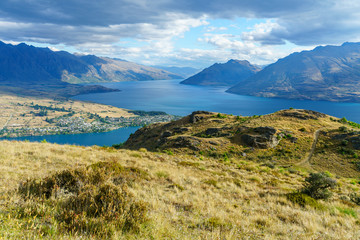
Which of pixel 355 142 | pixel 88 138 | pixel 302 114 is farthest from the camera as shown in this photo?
pixel 88 138

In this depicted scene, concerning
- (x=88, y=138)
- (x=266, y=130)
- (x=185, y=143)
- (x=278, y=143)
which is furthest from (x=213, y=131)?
(x=88, y=138)

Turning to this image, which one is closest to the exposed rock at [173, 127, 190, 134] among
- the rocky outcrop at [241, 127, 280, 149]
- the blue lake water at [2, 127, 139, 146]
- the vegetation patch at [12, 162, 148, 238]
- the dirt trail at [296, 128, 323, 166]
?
the rocky outcrop at [241, 127, 280, 149]

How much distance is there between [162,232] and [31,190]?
499 cm

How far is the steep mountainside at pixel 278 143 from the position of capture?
1085 inches

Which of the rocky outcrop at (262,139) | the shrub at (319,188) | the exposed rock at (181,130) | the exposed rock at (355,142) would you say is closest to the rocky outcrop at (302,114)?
the exposed rock at (355,142)

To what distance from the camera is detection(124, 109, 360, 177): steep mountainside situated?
90.4 feet

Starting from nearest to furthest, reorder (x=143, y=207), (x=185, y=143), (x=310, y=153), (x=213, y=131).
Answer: (x=143, y=207) → (x=310, y=153) → (x=185, y=143) → (x=213, y=131)

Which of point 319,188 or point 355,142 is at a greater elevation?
point 319,188

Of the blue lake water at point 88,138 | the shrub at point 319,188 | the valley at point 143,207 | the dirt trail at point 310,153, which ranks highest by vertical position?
the valley at point 143,207

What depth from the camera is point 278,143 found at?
3266cm

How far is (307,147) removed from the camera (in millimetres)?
31266

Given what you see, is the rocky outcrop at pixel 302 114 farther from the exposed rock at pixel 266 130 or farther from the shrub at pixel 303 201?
the shrub at pixel 303 201

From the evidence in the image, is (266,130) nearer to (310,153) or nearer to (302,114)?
(310,153)

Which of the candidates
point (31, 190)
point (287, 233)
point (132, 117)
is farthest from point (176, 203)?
point (132, 117)
